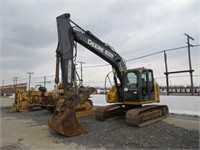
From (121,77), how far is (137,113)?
2.02 metres

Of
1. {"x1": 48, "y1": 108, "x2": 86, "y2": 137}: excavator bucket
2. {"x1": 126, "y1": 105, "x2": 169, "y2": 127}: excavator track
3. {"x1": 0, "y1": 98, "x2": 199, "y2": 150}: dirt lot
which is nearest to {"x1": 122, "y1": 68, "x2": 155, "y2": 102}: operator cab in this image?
{"x1": 126, "y1": 105, "x2": 169, "y2": 127}: excavator track

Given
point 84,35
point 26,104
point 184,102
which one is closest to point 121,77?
point 84,35

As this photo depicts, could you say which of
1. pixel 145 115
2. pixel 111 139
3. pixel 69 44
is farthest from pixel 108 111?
pixel 69 44

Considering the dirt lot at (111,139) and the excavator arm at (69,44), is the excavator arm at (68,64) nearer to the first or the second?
the excavator arm at (69,44)

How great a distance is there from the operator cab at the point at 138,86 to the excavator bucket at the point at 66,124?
286 centimetres

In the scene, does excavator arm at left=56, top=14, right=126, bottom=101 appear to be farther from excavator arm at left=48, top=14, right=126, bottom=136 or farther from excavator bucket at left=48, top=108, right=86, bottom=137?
excavator bucket at left=48, top=108, right=86, bottom=137

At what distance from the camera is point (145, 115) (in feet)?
27.0

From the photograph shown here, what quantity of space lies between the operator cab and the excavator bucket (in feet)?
9.39

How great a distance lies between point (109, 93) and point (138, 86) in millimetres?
1466

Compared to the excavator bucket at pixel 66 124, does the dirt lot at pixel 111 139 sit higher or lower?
lower

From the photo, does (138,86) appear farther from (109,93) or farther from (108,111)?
(108,111)

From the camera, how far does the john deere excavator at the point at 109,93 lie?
22.2 ft

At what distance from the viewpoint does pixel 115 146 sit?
18.8 feet

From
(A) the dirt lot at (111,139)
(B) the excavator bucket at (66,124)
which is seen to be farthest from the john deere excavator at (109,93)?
(A) the dirt lot at (111,139)
